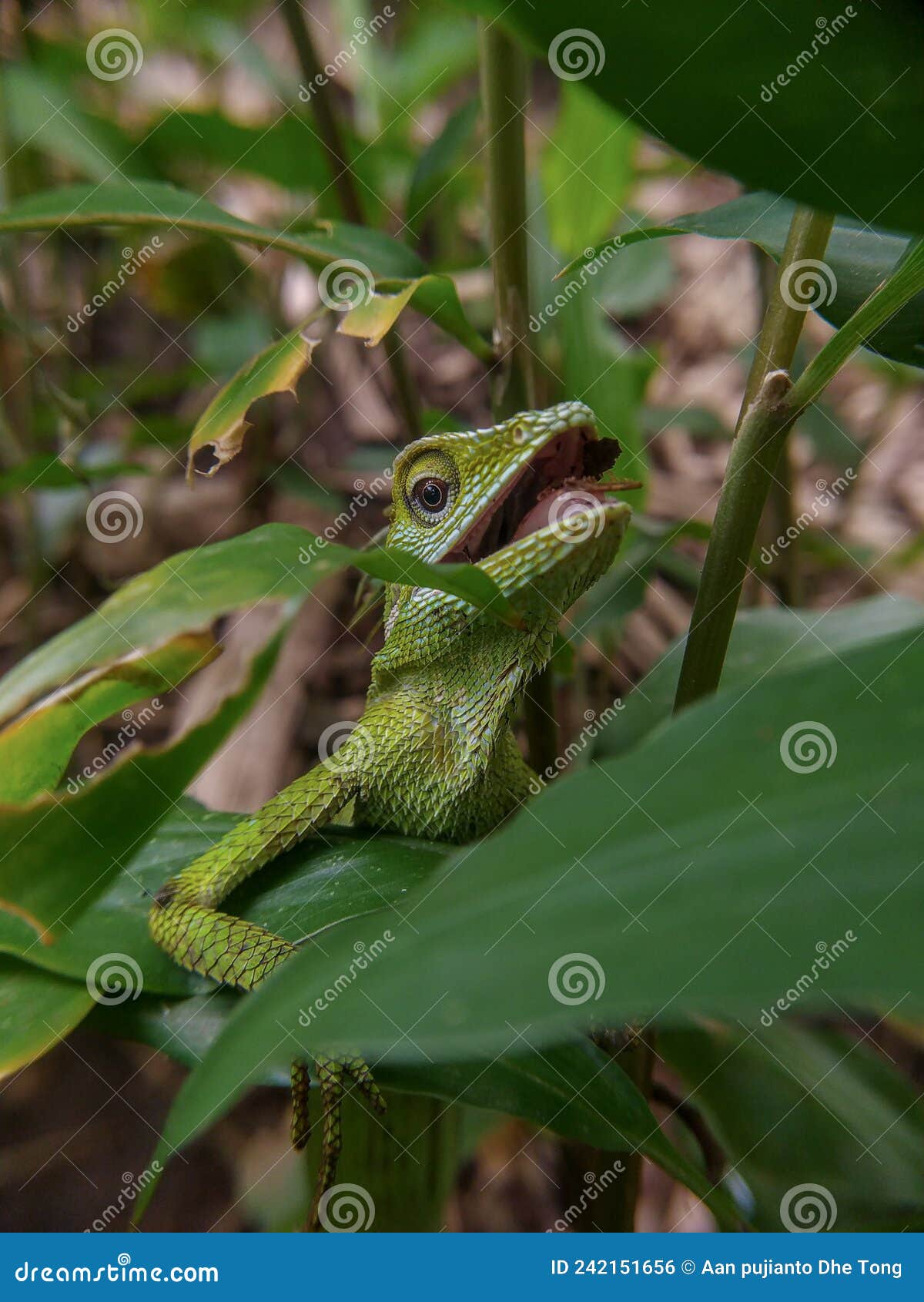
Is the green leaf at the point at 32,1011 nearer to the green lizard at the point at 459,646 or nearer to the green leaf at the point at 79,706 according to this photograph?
the green lizard at the point at 459,646

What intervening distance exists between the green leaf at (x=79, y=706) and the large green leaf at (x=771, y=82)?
1.61ft

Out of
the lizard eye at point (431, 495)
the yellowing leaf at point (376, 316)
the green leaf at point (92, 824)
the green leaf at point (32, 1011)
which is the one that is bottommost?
the green leaf at point (32, 1011)

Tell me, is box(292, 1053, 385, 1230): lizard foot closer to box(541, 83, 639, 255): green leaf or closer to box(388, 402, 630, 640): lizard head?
Result: box(388, 402, 630, 640): lizard head

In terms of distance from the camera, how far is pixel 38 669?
2.43ft

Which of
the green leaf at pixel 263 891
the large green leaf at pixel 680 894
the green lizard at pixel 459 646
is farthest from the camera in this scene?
the green lizard at pixel 459 646

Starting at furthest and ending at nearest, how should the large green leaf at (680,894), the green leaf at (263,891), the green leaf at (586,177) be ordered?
1. the green leaf at (586,177)
2. the green leaf at (263,891)
3. the large green leaf at (680,894)

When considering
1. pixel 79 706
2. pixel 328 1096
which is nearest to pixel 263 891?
pixel 328 1096

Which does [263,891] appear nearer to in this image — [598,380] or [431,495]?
[431,495]

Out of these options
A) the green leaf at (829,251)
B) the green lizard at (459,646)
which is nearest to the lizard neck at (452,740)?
the green lizard at (459,646)

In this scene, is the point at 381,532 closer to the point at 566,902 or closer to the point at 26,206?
the point at 26,206

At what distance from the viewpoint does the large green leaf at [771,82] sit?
0.64 metres

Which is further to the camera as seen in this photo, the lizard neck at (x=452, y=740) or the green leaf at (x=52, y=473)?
the green leaf at (x=52, y=473)

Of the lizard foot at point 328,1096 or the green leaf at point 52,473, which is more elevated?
the green leaf at point 52,473
